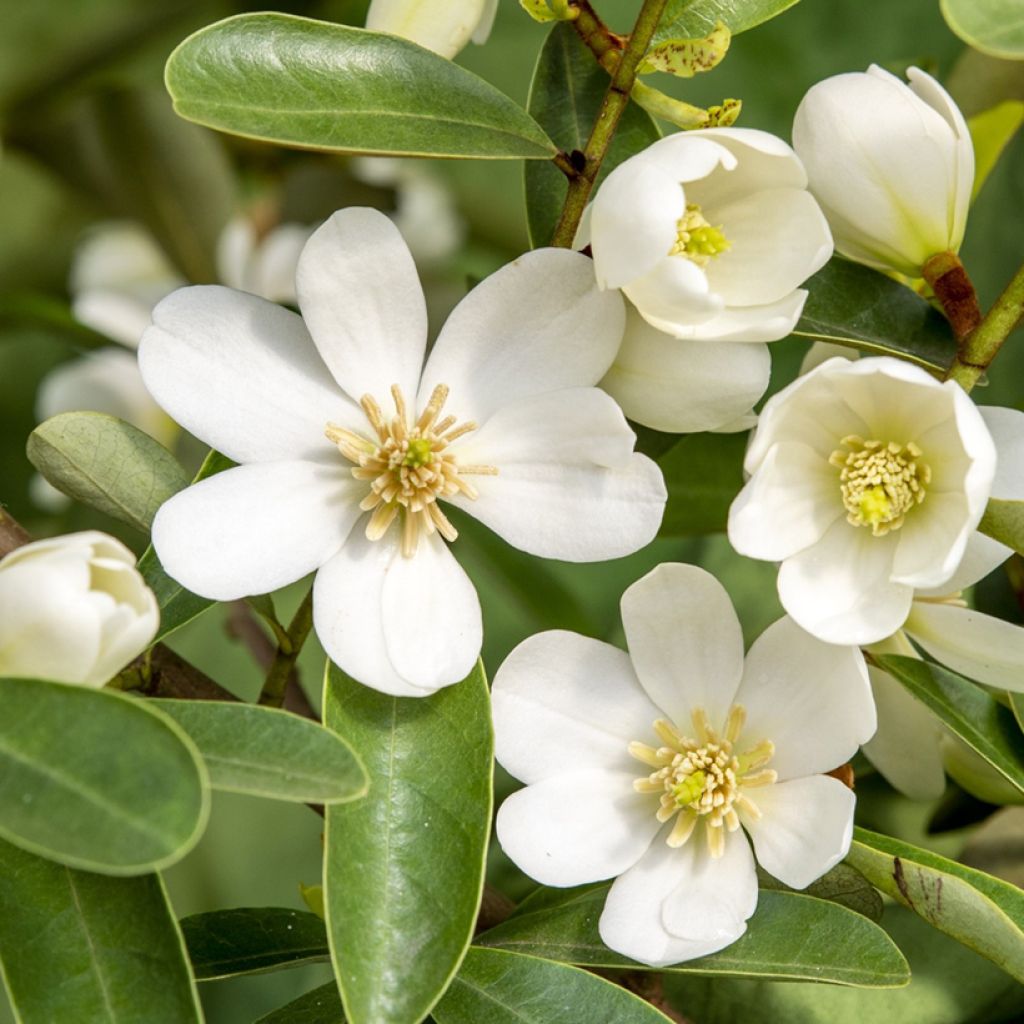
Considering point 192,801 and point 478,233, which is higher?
point 192,801

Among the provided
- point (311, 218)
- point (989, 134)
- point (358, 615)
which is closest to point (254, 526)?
point (358, 615)

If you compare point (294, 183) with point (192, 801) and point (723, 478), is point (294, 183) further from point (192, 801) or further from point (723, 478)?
point (192, 801)

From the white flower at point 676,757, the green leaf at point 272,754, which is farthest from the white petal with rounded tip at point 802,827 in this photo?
the green leaf at point 272,754

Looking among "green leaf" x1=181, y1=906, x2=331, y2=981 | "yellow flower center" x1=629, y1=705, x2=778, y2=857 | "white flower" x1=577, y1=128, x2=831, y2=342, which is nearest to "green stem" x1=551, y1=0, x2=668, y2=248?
"white flower" x1=577, y1=128, x2=831, y2=342

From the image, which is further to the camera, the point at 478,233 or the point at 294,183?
the point at 478,233

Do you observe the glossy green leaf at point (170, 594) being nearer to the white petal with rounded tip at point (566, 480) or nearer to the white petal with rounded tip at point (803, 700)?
the white petal with rounded tip at point (566, 480)

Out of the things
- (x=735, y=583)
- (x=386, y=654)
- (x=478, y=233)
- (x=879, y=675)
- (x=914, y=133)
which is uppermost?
(x=914, y=133)

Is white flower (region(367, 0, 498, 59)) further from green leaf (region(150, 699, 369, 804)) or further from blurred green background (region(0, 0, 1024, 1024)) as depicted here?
green leaf (region(150, 699, 369, 804))

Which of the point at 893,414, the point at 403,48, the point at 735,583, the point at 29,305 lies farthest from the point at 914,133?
the point at 29,305
